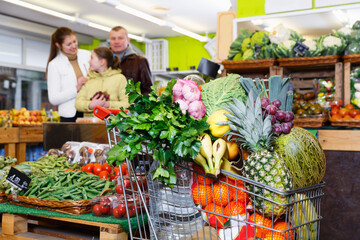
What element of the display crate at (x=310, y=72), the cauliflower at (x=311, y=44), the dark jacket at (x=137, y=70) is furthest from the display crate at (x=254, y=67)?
the dark jacket at (x=137, y=70)

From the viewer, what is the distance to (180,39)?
1279 cm

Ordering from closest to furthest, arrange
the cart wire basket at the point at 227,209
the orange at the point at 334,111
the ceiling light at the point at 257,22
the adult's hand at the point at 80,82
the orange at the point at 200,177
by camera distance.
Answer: the cart wire basket at the point at 227,209, the orange at the point at 200,177, the orange at the point at 334,111, the adult's hand at the point at 80,82, the ceiling light at the point at 257,22

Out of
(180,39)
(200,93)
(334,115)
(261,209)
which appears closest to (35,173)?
(200,93)

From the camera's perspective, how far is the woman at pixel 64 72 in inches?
155

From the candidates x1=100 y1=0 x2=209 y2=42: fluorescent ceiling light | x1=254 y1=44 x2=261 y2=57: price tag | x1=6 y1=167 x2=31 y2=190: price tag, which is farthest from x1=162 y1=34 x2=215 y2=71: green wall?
x1=6 y1=167 x2=31 y2=190: price tag

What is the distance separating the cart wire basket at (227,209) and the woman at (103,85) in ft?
6.88

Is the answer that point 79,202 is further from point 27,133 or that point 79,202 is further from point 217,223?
point 27,133

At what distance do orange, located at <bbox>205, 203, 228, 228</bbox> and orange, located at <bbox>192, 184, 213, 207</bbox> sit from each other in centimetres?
2

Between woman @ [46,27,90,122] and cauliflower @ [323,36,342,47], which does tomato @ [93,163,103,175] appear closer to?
woman @ [46,27,90,122]

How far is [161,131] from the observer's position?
121 cm

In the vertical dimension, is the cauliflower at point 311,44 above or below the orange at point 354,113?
above

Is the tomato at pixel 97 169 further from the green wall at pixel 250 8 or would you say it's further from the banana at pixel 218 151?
the green wall at pixel 250 8

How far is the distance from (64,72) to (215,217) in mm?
3121

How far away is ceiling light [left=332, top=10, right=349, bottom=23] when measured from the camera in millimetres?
3940
